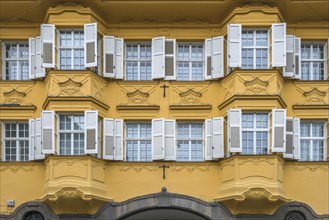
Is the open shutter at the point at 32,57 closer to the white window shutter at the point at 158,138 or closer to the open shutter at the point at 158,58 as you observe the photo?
the open shutter at the point at 158,58

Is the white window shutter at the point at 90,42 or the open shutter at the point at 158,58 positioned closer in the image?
the white window shutter at the point at 90,42

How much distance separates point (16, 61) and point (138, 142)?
15.9 ft

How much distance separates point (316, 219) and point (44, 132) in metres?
8.76

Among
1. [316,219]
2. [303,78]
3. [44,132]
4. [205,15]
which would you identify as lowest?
[316,219]

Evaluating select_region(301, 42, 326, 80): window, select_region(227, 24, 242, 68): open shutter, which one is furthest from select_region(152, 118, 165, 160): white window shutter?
select_region(301, 42, 326, 80): window

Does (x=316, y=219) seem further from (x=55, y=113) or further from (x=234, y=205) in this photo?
(x=55, y=113)

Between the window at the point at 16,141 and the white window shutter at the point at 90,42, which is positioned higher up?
the white window shutter at the point at 90,42

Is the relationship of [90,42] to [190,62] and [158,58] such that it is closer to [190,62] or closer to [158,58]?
[158,58]

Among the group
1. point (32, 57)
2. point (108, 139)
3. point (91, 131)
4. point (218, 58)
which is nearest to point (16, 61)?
point (32, 57)

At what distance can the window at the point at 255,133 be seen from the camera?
21875 millimetres

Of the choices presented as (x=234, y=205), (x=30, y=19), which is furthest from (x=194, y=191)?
(x=30, y=19)

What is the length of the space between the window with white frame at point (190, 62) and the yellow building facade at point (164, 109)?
46 mm

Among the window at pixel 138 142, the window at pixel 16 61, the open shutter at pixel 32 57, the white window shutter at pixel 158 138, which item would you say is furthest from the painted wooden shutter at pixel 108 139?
the window at pixel 16 61

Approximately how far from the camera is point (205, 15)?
23.0 meters
